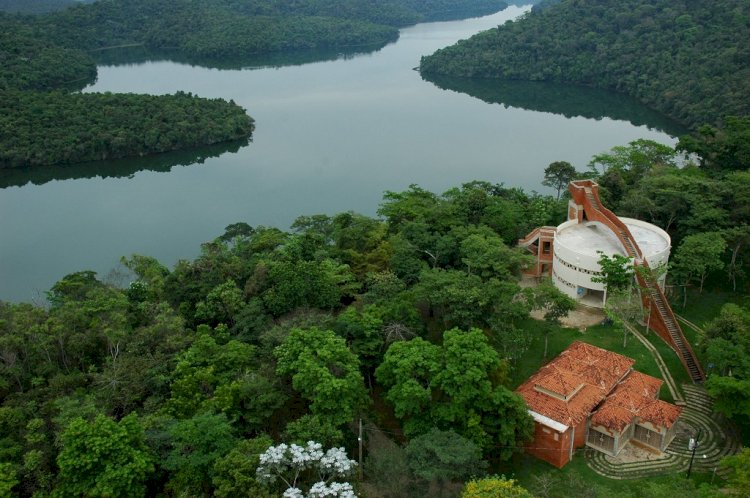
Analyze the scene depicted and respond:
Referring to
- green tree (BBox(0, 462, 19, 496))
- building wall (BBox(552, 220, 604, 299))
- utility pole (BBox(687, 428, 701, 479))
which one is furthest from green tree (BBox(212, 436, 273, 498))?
building wall (BBox(552, 220, 604, 299))

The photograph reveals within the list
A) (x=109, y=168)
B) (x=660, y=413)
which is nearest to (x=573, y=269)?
(x=660, y=413)

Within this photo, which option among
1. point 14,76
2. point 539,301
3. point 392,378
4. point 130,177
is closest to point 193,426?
point 392,378

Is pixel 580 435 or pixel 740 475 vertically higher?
pixel 740 475

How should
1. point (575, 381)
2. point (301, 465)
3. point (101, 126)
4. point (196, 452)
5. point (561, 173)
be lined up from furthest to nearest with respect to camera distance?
point (101, 126) → point (561, 173) → point (575, 381) → point (196, 452) → point (301, 465)

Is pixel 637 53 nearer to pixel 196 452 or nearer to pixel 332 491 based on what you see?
pixel 196 452

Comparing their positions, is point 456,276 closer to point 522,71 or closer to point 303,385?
point 303,385

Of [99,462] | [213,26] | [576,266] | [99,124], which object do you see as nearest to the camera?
[99,462]

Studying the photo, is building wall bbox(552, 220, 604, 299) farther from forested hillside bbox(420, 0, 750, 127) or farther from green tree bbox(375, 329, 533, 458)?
forested hillside bbox(420, 0, 750, 127)
